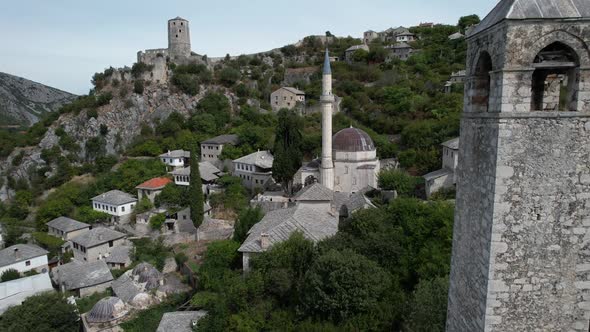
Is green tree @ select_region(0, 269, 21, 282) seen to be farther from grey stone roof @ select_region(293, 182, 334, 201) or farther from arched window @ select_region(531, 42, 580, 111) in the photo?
arched window @ select_region(531, 42, 580, 111)

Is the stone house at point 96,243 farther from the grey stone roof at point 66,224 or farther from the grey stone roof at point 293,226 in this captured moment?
the grey stone roof at point 293,226

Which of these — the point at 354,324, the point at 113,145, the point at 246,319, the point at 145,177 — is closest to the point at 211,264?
the point at 246,319

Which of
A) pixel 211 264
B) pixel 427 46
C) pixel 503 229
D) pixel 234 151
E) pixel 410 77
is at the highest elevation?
pixel 427 46

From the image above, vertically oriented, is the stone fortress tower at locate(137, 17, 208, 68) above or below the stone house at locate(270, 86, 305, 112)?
above

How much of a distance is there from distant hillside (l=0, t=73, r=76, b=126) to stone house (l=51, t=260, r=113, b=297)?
289 ft

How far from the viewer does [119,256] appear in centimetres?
2666

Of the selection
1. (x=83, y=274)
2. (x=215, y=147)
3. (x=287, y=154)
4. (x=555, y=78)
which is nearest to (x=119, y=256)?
(x=83, y=274)

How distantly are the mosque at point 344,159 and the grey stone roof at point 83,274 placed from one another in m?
16.2

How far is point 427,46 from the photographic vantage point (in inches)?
2426

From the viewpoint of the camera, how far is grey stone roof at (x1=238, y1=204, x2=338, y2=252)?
1739 cm

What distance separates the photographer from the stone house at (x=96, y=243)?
2766 centimetres

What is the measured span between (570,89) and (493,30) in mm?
1235

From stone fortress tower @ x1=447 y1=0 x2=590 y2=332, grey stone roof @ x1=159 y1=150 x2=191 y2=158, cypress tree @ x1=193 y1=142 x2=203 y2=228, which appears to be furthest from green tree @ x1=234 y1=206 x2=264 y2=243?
grey stone roof @ x1=159 y1=150 x2=191 y2=158

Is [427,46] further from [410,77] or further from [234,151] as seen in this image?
[234,151]
